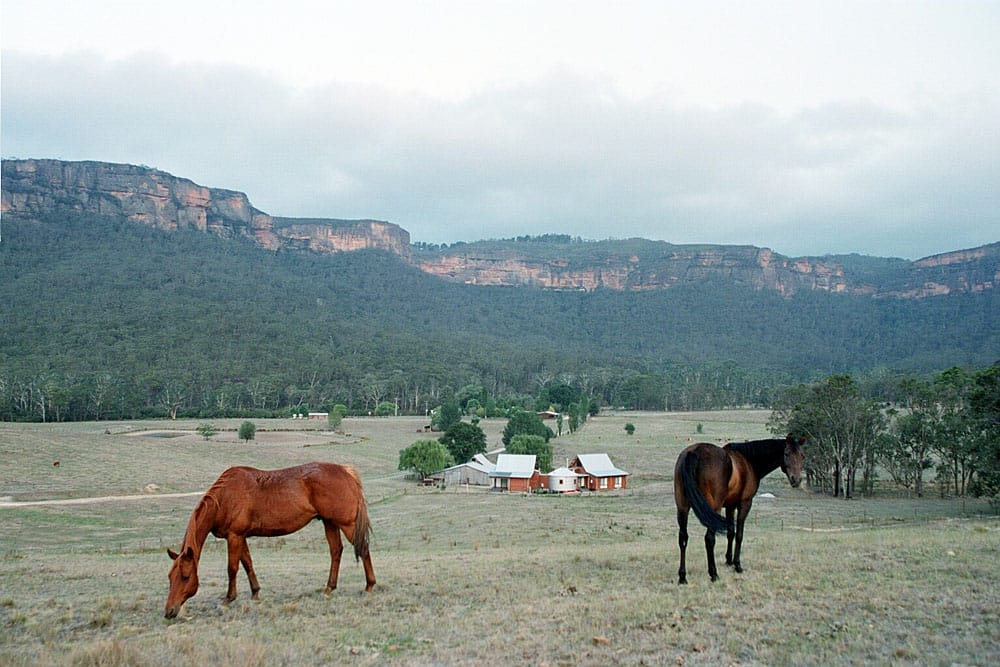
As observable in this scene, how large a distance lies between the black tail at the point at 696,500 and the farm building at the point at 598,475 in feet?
146

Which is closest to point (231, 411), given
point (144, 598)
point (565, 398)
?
point (565, 398)

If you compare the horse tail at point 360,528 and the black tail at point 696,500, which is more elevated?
the black tail at point 696,500

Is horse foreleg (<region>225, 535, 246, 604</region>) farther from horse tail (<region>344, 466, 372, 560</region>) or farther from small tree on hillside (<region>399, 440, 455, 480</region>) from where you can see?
small tree on hillside (<region>399, 440, 455, 480</region>)

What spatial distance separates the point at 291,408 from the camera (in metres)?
118

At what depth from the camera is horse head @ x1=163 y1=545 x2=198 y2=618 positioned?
8.72 meters

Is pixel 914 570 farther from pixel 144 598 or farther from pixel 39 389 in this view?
pixel 39 389

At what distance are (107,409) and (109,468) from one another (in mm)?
63069

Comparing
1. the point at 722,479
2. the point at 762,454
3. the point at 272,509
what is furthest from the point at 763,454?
the point at 272,509

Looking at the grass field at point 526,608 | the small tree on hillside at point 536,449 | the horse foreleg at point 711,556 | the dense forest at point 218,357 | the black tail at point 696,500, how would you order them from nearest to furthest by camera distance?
1. the grass field at point 526,608
2. the black tail at point 696,500
3. the horse foreleg at point 711,556
4. the small tree on hillside at point 536,449
5. the dense forest at point 218,357

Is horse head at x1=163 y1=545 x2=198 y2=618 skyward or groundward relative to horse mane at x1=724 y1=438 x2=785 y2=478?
groundward

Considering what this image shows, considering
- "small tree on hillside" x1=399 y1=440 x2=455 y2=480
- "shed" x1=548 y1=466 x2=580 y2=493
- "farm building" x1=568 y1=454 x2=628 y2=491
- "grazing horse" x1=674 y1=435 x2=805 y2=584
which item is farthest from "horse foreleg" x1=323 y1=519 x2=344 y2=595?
"small tree on hillside" x1=399 y1=440 x2=455 y2=480

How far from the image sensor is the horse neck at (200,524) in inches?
350

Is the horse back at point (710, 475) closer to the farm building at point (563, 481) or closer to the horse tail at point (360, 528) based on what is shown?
the horse tail at point (360, 528)

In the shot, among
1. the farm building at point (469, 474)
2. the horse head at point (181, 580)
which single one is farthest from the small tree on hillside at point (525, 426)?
the horse head at point (181, 580)
